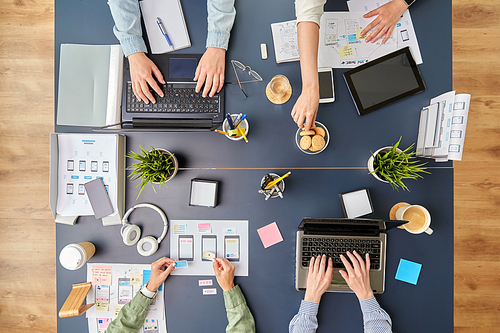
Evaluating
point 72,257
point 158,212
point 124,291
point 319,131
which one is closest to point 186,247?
point 158,212

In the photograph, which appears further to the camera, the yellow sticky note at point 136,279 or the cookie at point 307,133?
the yellow sticky note at point 136,279

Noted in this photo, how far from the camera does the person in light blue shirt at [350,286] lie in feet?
3.55

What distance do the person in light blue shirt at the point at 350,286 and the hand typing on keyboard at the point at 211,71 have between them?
89 centimetres

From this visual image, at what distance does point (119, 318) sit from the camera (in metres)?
1.14

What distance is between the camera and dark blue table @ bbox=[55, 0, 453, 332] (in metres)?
1.13

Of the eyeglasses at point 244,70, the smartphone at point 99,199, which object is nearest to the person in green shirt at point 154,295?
the smartphone at point 99,199

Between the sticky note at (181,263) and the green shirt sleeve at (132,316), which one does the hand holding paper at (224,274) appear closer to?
the sticky note at (181,263)

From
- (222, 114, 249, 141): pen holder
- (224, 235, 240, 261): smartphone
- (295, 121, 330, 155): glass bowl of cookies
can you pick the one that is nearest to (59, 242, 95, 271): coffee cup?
(224, 235, 240, 261): smartphone

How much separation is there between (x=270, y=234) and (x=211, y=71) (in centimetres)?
79

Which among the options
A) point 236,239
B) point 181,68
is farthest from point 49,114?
point 236,239

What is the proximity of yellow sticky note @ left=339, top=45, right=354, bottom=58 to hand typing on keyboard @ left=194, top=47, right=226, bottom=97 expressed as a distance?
542 mm

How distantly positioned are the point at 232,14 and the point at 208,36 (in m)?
0.15

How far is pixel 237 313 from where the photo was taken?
111cm

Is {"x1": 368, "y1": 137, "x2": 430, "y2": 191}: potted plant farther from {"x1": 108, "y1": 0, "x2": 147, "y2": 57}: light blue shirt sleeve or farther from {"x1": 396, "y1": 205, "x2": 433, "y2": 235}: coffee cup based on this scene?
{"x1": 108, "y1": 0, "x2": 147, "y2": 57}: light blue shirt sleeve
